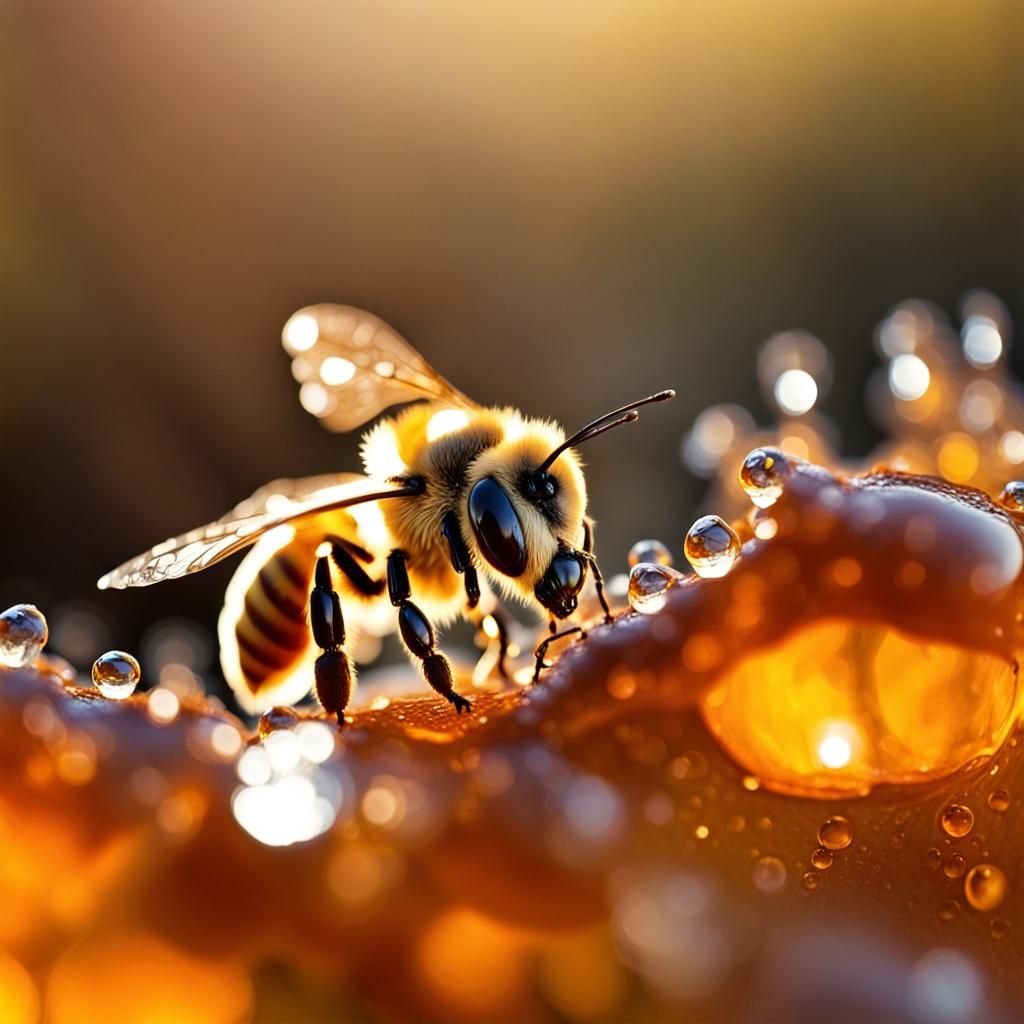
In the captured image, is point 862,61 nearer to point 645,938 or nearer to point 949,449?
point 949,449

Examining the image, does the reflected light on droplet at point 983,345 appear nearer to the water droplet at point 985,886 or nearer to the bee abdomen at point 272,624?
the bee abdomen at point 272,624

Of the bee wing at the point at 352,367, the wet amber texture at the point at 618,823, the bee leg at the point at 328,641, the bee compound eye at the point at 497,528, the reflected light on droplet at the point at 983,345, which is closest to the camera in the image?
the wet amber texture at the point at 618,823

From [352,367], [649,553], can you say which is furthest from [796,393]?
[649,553]

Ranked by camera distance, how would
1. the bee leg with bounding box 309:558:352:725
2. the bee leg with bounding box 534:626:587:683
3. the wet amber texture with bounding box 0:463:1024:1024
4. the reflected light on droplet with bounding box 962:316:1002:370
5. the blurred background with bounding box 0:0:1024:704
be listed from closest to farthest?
the wet amber texture with bounding box 0:463:1024:1024, the bee leg with bounding box 534:626:587:683, the bee leg with bounding box 309:558:352:725, the reflected light on droplet with bounding box 962:316:1002:370, the blurred background with bounding box 0:0:1024:704

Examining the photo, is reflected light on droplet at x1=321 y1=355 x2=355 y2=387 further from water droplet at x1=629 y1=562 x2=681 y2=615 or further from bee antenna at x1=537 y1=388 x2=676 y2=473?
water droplet at x1=629 y1=562 x2=681 y2=615

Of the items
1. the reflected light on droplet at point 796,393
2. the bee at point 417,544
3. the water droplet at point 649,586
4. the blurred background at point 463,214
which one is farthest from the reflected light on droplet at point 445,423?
the blurred background at point 463,214

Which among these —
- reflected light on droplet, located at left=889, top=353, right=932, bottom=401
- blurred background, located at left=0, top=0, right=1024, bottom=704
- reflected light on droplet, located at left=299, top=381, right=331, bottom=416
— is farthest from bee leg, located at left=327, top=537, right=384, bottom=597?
blurred background, located at left=0, top=0, right=1024, bottom=704

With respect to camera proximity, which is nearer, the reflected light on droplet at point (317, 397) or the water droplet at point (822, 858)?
the water droplet at point (822, 858)

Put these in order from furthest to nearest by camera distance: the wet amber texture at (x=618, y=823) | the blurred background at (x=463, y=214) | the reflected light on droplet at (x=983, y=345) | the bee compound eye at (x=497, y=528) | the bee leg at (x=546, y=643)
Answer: the blurred background at (x=463, y=214), the reflected light on droplet at (x=983, y=345), the bee compound eye at (x=497, y=528), the bee leg at (x=546, y=643), the wet amber texture at (x=618, y=823)

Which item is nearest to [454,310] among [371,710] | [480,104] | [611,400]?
[611,400]
